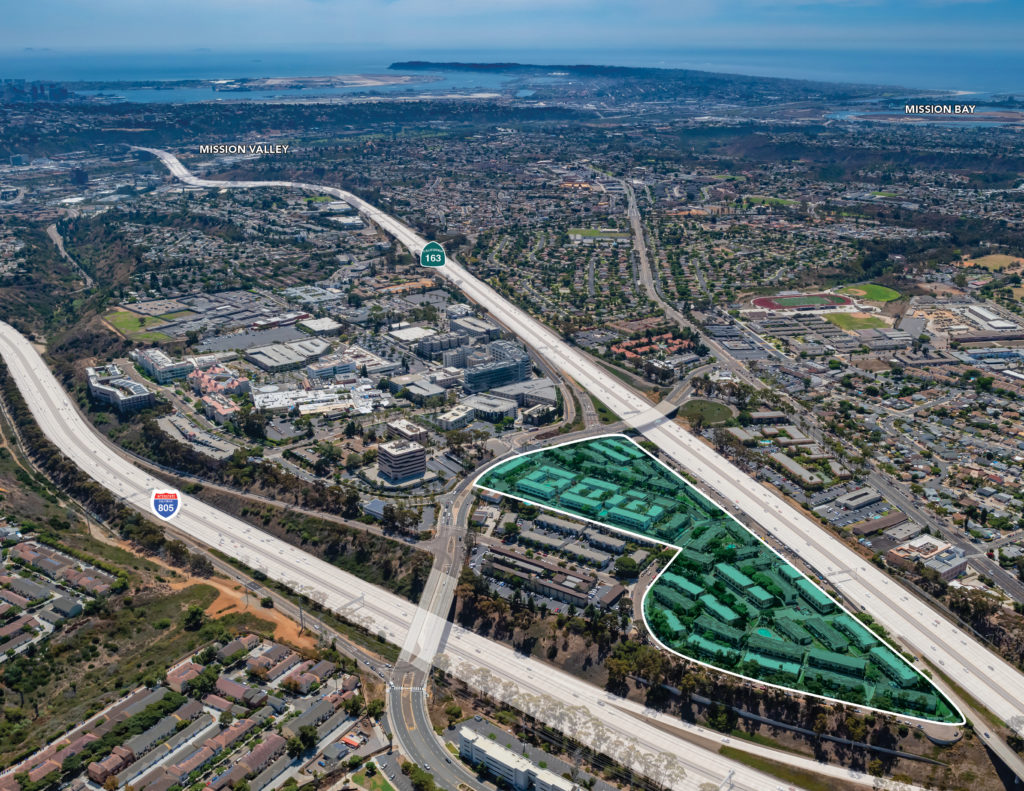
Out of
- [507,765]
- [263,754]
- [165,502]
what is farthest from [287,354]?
[507,765]

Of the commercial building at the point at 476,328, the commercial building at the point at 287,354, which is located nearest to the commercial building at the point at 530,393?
the commercial building at the point at 476,328

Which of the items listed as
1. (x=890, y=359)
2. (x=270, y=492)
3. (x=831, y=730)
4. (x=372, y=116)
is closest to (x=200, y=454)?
(x=270, y=492)

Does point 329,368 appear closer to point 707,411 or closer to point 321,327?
point 321,327

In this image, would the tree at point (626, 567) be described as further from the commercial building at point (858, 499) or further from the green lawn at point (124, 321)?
the green lawn at point (124, 321)

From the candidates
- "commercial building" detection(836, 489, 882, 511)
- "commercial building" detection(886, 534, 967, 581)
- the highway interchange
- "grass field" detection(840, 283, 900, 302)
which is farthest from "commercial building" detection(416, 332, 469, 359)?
"grass field" detection(840, 283, 900, 302)

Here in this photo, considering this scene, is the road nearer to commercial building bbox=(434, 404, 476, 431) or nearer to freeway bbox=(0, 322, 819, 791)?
freeway bbox=(0, 322, 819, 791)

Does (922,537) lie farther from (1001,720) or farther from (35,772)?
(35,772)
